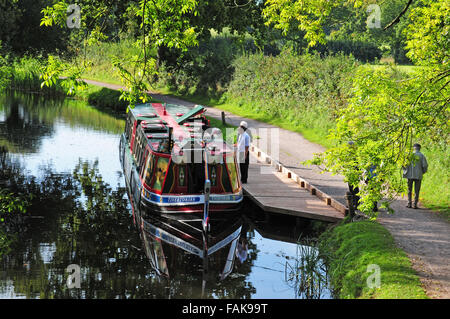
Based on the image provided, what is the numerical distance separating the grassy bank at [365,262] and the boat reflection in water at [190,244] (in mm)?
2219

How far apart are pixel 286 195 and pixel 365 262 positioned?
5.42 meters

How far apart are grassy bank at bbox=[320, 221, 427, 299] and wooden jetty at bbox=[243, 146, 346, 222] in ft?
3.08

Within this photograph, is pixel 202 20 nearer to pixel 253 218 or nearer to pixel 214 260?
pixel 253 218

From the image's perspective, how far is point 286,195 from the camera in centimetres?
1669

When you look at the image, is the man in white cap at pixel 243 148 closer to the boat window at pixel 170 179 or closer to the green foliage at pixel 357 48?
the boat window at pixel 170 179

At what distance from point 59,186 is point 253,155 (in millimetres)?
7282

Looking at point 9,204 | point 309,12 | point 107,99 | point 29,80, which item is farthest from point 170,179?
point 29,80

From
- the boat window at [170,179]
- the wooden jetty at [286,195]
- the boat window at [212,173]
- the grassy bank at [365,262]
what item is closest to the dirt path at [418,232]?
the grassy bank at [365,262]

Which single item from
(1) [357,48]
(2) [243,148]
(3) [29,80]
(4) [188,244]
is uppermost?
(1) [357,48]

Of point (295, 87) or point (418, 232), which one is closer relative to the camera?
point (418, 232)

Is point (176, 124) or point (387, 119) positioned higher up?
point (387, 119)

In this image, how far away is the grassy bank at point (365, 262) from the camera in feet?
33.3

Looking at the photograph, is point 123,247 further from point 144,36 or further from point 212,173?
point 144,36

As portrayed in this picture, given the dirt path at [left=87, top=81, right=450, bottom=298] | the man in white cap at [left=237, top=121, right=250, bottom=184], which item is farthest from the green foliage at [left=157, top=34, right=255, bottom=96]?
the man in white cap at [left=237, top=121, right=250, bottom=184]
